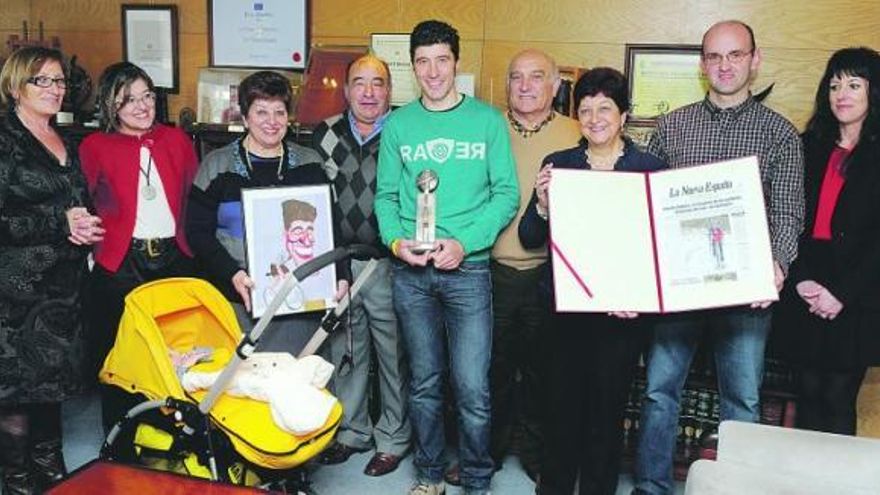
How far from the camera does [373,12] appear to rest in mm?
3777

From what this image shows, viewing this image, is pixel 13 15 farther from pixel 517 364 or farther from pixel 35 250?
pixel 517 364

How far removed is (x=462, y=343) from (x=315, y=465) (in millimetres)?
929

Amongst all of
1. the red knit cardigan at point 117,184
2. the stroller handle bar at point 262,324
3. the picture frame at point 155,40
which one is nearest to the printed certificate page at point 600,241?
the stroller handle bar at point 262,324

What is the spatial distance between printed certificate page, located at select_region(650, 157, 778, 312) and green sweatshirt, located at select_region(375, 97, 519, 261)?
53 centimetres

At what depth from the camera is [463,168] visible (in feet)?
8.60

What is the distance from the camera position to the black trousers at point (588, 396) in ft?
8.21

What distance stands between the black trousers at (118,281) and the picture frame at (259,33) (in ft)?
4.45

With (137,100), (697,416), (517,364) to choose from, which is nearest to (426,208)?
(517,364)

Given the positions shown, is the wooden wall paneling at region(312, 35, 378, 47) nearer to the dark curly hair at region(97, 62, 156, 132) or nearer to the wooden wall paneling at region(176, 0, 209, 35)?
the wooden wall paneling at region(176, 0, 209, 35)

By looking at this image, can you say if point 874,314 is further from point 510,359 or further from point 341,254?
point 341,254

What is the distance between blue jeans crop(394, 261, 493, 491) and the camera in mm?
2670

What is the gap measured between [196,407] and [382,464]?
3.28ft

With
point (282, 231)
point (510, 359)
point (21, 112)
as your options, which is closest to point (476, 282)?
point (510, 359)

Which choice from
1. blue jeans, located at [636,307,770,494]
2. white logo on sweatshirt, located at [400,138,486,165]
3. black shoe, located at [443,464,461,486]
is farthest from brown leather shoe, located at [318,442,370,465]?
white logo on sweatshirt, located at [400,138,486,165]
